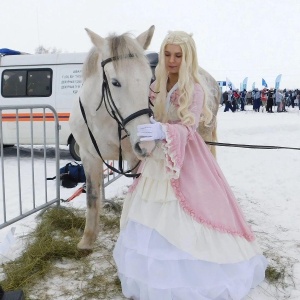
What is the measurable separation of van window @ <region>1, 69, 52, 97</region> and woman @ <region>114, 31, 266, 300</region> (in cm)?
589

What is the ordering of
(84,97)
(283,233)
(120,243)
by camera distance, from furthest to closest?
(283,233)
(84,97)
(120,243)

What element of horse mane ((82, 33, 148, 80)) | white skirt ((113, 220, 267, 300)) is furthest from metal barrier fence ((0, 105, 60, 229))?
white skirt ((113, 220, 267, 300))

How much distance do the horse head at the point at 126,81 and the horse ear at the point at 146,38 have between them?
7 centimetres

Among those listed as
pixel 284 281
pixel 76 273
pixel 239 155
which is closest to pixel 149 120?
pixel 76 273

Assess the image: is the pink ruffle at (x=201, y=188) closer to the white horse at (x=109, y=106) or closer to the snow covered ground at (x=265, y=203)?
the white horse at (x=109, y=106)

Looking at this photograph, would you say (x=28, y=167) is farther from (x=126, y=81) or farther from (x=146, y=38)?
(x=126, y=81)

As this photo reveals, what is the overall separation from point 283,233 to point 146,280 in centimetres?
198

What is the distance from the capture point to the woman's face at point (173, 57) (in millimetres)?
2184

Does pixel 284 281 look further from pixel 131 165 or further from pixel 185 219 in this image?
pixel 131 165

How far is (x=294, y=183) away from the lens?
5.72 meters

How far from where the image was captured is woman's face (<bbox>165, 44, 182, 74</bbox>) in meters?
2.18

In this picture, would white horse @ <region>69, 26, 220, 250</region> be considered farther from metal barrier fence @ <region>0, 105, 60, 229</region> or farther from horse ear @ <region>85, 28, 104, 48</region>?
metal barrier fence @ <region>0, 105, 60, 229</region>

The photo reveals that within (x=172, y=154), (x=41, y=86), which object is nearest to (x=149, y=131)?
(x=172, y=154)

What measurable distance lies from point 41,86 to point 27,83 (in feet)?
1.26
